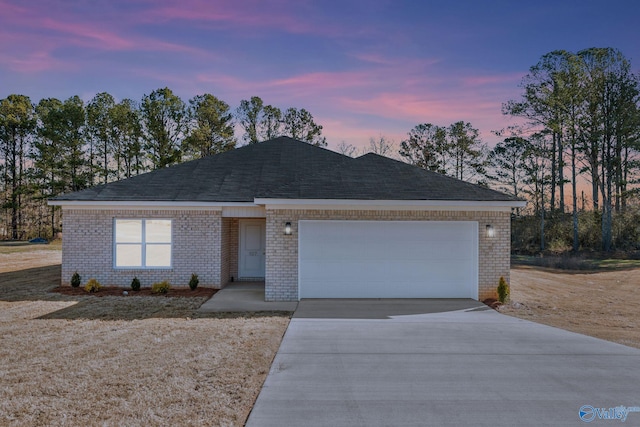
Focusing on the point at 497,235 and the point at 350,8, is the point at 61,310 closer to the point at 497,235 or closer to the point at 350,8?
the point at 497,235

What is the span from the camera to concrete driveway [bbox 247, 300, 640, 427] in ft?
13.4

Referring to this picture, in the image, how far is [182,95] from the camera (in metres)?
32.2

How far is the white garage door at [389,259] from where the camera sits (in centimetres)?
1005

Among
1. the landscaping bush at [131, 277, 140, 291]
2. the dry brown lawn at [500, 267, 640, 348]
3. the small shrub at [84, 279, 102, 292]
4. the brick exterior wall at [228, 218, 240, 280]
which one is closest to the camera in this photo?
the dry brown lawn at [500, 267, 640, 348]

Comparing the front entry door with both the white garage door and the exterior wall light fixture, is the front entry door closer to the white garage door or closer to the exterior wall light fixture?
the white garage door

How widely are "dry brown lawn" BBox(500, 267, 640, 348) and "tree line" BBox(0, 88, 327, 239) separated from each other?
25.2 m

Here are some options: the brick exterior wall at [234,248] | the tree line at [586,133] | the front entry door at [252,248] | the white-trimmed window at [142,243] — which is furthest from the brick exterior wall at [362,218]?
the tree line at [586,133]

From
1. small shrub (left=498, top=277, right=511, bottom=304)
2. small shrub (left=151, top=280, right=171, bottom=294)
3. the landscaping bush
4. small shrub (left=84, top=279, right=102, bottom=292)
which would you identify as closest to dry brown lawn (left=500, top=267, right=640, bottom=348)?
small shrub (left=498, top=277, right=511, bottom=304)

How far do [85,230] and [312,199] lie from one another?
289 inches

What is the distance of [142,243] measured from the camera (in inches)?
457

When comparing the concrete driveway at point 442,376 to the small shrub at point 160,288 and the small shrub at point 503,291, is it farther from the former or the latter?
the small shrub at point 160,288

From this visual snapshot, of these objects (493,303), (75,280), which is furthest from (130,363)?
(493,303)

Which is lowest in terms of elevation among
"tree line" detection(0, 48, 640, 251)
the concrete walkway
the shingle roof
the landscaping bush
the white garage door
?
the concrete walkway

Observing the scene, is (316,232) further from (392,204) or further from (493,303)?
(493,303)
